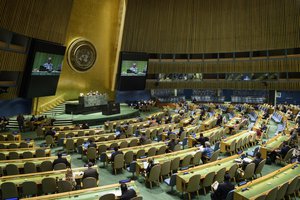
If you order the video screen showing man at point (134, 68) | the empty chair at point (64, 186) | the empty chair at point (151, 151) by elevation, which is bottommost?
the empty chair at point (64, 186)

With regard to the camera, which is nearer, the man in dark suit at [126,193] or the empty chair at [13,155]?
the man in dark suit at [126,193]

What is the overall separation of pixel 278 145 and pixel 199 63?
19.4 meters

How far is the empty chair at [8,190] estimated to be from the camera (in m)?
6.16

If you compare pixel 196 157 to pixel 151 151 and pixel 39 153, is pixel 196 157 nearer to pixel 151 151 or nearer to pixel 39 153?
pixel 151 151

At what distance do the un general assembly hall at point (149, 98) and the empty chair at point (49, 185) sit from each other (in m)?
0.03

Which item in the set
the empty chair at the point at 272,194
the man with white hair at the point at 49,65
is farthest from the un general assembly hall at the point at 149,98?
the man with white hair at the point at 49,65

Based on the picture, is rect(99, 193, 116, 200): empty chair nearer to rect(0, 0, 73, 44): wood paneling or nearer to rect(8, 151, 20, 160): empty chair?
rect(8, 151, 20, 160): empty chair

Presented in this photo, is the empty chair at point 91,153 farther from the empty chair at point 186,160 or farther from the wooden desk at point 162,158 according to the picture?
the empty chair at point 186,160

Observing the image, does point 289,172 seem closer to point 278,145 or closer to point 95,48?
point 278,145

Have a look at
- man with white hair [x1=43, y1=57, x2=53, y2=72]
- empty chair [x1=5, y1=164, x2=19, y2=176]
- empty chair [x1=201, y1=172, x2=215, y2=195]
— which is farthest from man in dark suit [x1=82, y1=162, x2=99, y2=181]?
man with white hair [x1=43, y1=57, x2=53, y2=72]

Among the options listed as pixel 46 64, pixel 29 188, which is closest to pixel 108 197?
pixel 29 188

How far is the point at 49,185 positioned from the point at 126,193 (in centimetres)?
236

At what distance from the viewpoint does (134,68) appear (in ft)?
85.3

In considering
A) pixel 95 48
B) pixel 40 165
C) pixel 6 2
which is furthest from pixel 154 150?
pixel 95 48
